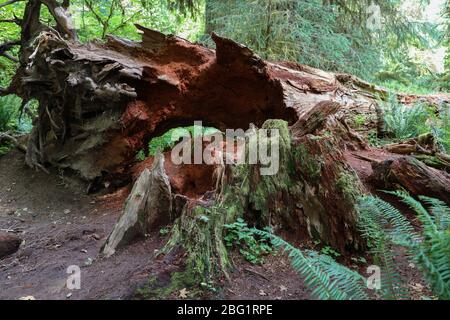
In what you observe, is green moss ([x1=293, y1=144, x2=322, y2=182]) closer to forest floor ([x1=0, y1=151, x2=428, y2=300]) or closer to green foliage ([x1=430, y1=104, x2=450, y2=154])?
forest floor ([x1=0, y1=151, x2=428, y2=300])

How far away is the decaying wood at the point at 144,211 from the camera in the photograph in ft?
11.9

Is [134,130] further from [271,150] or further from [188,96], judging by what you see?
[271,150]

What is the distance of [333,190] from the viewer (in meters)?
3.54

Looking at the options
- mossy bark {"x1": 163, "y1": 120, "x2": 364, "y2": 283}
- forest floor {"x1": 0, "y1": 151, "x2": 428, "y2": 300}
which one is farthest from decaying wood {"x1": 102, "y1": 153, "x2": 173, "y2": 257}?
mossy bark {"x1": 163, "y1": 120, "x2": 364, "y2": 283}

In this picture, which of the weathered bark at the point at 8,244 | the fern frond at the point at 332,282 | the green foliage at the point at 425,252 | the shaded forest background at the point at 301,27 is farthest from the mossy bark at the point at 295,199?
the shaded forest background at the point at 301,27

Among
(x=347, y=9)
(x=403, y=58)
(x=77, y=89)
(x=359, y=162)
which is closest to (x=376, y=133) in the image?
(x=359, y=162)

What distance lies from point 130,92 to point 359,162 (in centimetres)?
321

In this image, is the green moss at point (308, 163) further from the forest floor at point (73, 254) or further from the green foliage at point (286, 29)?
the green foliage at point (286, 29)

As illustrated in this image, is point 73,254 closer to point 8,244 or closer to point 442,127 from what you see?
point 8,244

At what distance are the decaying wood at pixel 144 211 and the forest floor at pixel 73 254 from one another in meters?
0.12

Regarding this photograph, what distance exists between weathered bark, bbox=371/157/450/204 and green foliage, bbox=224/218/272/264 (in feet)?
5.59

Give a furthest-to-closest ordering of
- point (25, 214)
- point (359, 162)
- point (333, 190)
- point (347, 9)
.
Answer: point (347, 9) → point (25, 214) → point (359, 162) → point (333, 190)

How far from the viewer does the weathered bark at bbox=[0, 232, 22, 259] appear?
13.7ft

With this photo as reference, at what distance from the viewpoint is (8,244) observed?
4.23 meters
